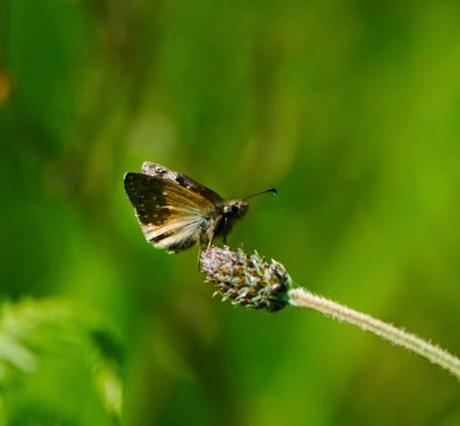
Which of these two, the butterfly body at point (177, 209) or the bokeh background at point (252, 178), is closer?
the butterfly body at point (177, 209)

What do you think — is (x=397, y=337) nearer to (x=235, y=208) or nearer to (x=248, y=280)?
(x=248, y=280)

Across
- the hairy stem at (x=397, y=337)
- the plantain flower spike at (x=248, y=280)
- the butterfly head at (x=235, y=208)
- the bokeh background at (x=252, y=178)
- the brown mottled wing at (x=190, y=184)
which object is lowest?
the hairy stem at (x=397, y=337)

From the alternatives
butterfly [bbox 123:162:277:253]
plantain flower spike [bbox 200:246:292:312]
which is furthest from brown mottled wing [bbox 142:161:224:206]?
plantain flower spike [bbox 200:246:292:312]

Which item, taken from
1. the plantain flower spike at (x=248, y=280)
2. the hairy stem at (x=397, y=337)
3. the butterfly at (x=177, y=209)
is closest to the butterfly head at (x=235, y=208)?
the butterfly at (x=177, y=209)

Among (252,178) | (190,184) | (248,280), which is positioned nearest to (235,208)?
(190,184)

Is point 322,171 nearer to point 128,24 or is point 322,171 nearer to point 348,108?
point 348,108

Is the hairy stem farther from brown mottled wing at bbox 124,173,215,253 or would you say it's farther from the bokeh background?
the bokeh background

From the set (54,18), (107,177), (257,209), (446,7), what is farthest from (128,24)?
(446,7)

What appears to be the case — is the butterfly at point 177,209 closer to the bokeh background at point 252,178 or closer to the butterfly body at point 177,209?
the butterfly body at point 177,209

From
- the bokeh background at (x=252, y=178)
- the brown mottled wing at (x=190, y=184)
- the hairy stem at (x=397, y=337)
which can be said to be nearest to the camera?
the hairy stem at (x=397, y=337)
